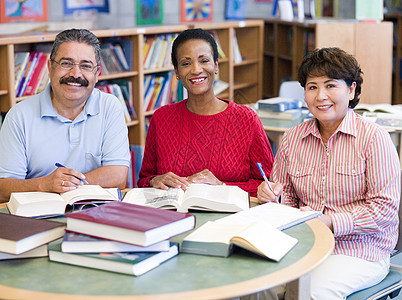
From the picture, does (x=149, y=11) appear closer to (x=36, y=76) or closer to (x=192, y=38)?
(x=36, y=76)

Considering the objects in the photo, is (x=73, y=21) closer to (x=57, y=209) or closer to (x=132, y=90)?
(x=132, y=90)

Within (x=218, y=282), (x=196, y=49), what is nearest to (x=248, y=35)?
(x=196, y=49)

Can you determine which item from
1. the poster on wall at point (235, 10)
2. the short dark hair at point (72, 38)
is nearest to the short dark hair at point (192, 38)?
the short dark hair at point (72, 38)

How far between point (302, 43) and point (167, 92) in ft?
6.15

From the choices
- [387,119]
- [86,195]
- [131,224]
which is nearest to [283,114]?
[387,119]

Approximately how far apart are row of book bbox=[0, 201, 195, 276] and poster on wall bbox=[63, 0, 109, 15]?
14.2ft

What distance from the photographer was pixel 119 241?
1.47 meters

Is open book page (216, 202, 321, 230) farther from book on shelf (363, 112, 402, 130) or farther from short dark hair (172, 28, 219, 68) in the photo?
book on shelf (363, 112, 402, 130)

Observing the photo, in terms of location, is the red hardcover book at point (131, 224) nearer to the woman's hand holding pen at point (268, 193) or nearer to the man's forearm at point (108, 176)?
the woman's hand holding pen at point (268, 193)

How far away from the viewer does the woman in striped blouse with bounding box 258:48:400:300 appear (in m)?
1.97

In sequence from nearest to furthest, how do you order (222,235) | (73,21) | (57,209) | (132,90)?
(222,235) → (57,209) → (132,90) → (73,21)

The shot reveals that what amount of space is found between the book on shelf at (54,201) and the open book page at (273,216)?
412 mm

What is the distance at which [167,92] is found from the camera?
197 inches

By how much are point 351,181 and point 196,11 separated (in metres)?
5.01
